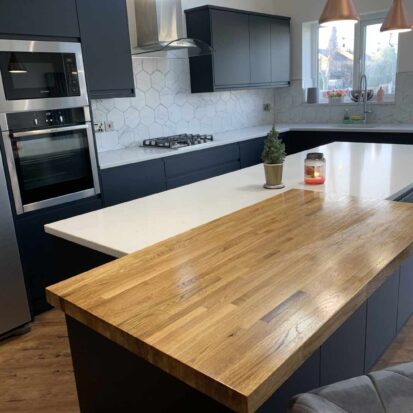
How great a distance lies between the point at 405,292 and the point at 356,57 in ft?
11.5

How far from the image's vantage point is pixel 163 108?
4.22 m

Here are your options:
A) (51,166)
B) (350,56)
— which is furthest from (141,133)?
(350,56)

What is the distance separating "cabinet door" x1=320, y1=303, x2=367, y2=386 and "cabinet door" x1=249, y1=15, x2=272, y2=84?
349 cm

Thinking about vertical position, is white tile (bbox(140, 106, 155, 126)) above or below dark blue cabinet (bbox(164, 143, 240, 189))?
above

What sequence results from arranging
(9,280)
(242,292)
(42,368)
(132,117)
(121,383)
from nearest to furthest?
1. (242,292)
2. (121,383)
3. (42,368)
4. (9,280)
5. (132,117)

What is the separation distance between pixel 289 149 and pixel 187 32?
5.48ft

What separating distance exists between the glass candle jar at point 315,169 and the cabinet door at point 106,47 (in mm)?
1717

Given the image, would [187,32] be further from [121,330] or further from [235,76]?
[121,330]

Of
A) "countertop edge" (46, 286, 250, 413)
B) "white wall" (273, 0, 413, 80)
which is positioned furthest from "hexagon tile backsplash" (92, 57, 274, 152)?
"countertop edge" (46, 286, 250, 413)

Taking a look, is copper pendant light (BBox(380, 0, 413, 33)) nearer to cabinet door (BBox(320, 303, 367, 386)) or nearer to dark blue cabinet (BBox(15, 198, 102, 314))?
cabinet door (BBox(320, 303, 367, 386))

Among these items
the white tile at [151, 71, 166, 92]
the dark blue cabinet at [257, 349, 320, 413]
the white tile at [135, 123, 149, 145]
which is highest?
the white tile at [151, 71, 166, 92]

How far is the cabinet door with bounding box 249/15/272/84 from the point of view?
4539 mm

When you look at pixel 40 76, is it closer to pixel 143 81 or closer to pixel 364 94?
pixel 143 81

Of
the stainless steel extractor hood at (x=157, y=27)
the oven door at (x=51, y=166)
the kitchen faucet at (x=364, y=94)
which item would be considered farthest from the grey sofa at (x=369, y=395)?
the kitchen faucet at (x=364, y=94)
